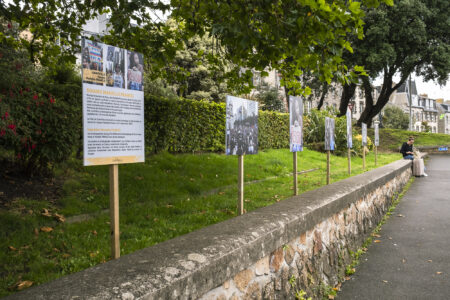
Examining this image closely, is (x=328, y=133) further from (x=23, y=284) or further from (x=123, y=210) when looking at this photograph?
(x=23, y=284)

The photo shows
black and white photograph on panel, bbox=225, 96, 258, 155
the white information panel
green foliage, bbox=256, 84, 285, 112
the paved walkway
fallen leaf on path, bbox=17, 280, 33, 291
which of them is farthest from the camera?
green foliage, bbox=256, 84, 285, 112

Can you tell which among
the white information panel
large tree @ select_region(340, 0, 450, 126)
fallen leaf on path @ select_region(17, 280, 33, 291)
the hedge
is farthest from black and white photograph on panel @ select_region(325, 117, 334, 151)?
large tree @ select_region(340, 0, 450, 126)

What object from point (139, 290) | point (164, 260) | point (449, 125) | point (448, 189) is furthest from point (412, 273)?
point (449, 125)

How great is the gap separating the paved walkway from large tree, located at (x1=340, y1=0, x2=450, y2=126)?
1742 cm

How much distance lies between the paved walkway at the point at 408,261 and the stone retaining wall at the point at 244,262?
0.33 meters

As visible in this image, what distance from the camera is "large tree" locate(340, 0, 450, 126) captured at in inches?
894

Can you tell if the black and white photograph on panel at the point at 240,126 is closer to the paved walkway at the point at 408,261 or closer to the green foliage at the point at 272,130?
the paved walkway at the point at 408,261

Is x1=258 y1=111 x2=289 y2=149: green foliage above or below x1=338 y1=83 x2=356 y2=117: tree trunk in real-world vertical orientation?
below

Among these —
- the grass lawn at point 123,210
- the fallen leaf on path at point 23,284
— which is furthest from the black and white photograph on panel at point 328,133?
the fallen leaf on path at point 23,284

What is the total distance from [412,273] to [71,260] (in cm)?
400

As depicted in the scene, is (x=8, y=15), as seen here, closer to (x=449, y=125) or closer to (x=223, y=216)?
(x=223, y=216)

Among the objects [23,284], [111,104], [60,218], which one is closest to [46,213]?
[60,218]

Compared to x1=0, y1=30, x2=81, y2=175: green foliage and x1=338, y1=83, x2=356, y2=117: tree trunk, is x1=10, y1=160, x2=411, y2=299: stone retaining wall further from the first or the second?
x1=338, y1=83, x2=356, y2=117: tree trunk

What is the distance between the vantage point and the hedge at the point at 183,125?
9828 millimetres
